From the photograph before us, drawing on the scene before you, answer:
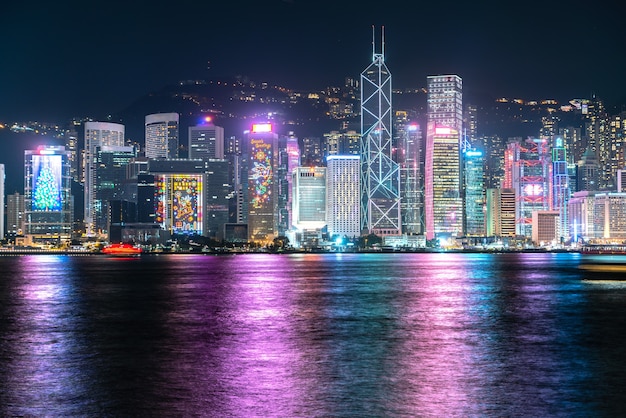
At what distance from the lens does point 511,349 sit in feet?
114

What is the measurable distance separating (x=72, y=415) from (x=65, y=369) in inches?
298

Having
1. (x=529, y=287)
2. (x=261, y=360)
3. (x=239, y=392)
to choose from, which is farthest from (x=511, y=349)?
(x=529, y=287)

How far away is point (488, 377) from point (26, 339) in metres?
21.5

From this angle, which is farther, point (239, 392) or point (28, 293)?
point (28, 293)

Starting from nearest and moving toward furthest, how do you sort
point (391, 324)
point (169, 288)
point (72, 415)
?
point (72, 415) < point (391, 324) < point (169, 288)

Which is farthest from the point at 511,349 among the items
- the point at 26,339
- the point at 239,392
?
the point at 26,339

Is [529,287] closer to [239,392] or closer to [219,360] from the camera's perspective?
[219,360]

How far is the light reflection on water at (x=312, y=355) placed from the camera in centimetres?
2381

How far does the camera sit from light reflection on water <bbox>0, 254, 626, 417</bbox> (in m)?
23.8

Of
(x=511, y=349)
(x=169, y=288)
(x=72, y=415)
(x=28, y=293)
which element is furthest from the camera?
(x=169, y=288)

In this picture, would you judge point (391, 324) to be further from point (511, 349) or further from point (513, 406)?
point (513, 406)

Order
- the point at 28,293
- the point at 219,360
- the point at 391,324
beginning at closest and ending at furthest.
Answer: the point at 219,360
the point at 391,324
the point at 28,293

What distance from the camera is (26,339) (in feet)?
124

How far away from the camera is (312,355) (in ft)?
106
